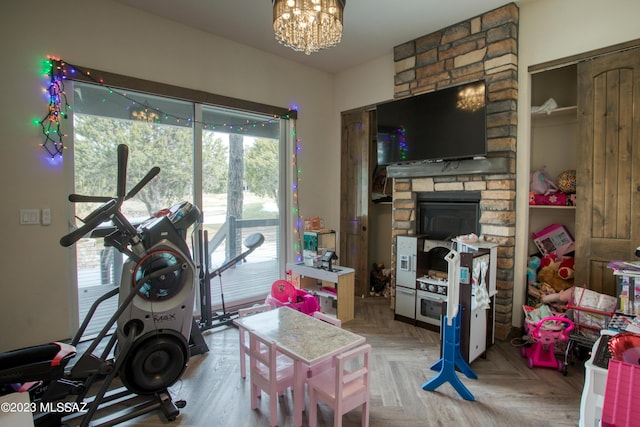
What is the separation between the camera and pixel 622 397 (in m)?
1.05

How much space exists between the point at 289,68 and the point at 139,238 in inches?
118

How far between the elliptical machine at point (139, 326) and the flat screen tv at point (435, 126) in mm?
2306

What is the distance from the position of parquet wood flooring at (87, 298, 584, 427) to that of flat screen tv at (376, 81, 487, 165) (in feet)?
5.86

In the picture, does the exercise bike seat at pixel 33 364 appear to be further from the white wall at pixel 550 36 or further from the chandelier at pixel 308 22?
the white wall at pixel 550 36

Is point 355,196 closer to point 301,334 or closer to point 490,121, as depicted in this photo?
point 490,121

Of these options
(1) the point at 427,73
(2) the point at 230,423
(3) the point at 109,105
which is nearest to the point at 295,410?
(2) the point at 230,423

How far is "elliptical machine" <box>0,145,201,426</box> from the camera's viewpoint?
1834mm

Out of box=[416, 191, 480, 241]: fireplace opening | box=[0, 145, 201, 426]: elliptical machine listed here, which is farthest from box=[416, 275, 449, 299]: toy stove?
box=[0, 145, 201, 426]: elliptical machine

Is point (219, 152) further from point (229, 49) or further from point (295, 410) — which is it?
point (295, 410)

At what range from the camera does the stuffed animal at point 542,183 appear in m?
3.17

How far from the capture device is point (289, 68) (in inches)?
164

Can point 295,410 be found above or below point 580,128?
below

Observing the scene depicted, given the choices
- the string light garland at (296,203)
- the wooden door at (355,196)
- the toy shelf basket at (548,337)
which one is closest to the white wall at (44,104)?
the string light garland at (296,203)

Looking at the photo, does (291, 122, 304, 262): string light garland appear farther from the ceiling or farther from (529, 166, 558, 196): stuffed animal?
(529, 166, 558, 196): stuffed animal
